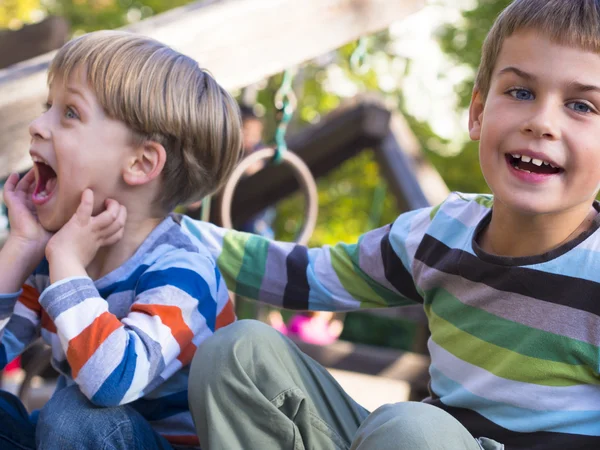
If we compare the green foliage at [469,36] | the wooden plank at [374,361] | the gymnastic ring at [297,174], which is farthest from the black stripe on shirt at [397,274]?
the green foliage at [469,36]

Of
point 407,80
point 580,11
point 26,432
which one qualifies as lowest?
point 407,80

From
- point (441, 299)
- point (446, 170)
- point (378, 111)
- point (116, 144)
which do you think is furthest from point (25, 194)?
point (446, 170)

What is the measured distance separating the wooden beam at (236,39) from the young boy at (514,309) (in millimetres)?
727

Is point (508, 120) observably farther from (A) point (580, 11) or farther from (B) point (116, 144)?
Answer: (B) point (116, 144)

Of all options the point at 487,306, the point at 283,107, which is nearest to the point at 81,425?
the point at 487,306

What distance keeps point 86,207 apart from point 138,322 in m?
0.32

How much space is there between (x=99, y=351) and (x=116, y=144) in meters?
0.51

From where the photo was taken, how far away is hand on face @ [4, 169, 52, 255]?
70.7 inches

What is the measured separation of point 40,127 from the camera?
1767 mm

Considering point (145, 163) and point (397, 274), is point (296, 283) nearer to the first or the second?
point (397, 274)

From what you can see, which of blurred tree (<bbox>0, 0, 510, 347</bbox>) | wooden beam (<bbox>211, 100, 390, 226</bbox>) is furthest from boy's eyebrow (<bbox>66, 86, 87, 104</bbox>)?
blurred tree (<bbox>0, 0, 510, 347</bbox>)

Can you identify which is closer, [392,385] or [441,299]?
[441,299]

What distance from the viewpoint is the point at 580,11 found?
1.50m

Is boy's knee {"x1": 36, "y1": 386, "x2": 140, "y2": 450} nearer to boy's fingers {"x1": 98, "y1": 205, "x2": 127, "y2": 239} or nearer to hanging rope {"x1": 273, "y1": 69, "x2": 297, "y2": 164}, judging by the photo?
boy's fingers {"x1": 98, "y1": 205, "x2": 127, "y2": 239}
